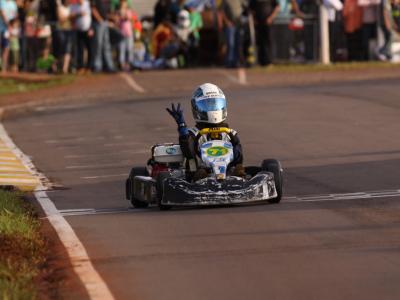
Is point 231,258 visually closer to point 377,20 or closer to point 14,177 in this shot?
point 14,177

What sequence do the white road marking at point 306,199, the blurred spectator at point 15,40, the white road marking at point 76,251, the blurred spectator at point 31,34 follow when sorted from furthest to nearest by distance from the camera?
the blurred spectator at point 31,34 → the blurred spectator at point 15,40 → the white road marking at point 306,199 → the white road marking at point 76,251

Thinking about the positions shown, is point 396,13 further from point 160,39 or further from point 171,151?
point 171,151

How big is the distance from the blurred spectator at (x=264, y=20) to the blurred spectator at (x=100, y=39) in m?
3.65

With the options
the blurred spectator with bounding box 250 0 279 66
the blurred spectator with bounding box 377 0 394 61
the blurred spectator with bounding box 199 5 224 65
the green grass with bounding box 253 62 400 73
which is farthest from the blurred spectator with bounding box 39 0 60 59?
the blurred spectator with bounding box 377 0 394 61

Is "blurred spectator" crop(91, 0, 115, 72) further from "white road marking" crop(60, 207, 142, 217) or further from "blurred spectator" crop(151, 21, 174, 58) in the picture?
"white road marking" crop(60, 207, 142, 217)

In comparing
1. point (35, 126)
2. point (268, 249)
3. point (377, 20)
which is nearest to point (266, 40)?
point (377, 20)

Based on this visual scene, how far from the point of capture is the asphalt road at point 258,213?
35.3 ft

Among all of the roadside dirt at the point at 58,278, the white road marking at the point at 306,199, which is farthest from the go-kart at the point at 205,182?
the roadside dirt at the point at 58,278

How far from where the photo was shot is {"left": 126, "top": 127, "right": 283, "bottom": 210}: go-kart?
15.2 metres

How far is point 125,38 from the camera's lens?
127ft

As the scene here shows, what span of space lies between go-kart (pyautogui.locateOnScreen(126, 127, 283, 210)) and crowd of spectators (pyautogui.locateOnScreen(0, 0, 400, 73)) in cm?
2139

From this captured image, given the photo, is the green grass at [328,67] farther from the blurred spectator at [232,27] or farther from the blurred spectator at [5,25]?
the blurred spectator at [5,25]

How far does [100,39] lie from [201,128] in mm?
21626

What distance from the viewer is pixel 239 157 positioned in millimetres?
15859
